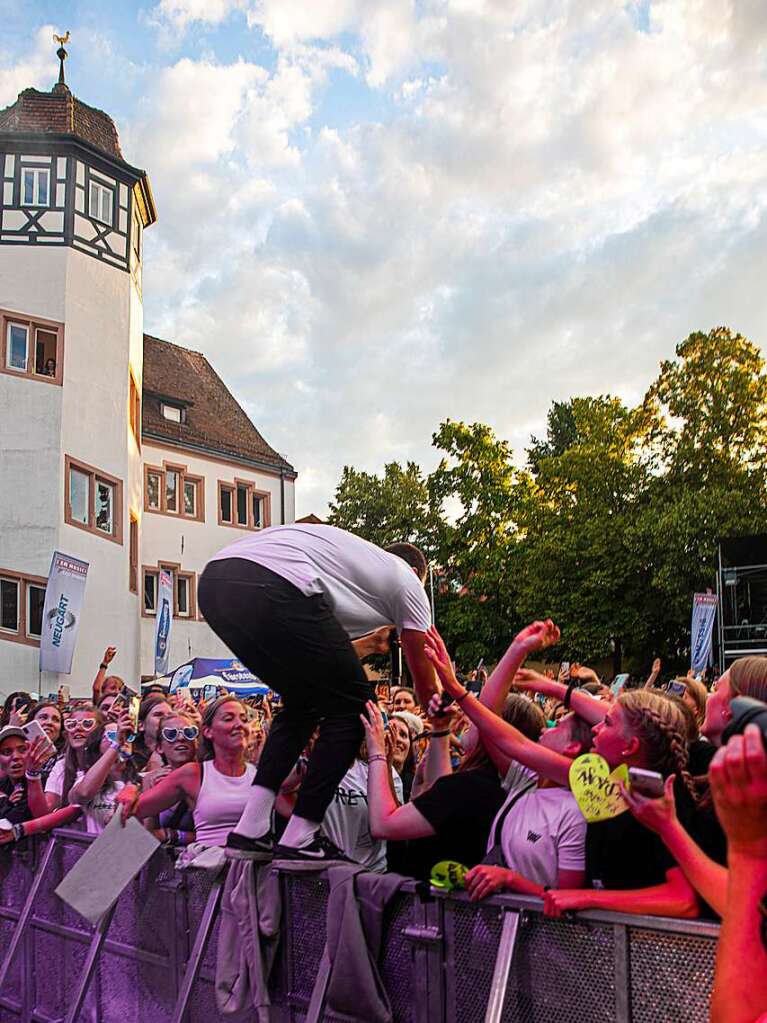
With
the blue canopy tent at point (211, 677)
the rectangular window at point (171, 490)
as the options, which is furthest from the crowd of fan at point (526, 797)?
the rectangular window at point (171, 490)

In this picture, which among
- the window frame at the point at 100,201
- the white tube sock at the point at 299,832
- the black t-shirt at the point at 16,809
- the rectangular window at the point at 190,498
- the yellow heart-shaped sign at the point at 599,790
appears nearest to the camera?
the yellow heart-shaped sign at the point at 599,790

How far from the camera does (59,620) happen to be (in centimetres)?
2178

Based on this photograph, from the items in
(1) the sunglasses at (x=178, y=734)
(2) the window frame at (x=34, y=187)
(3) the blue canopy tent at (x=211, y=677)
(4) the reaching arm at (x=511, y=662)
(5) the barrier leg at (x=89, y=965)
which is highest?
(2) the window frame at (x=34, y=187)

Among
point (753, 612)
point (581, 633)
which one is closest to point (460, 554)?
point (581, 633)

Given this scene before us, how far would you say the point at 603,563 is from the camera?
113ft

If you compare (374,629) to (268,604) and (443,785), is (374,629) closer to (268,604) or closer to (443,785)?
(268,604)

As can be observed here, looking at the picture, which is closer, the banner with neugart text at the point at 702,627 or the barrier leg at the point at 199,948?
the barrier leg at the point at 199,948

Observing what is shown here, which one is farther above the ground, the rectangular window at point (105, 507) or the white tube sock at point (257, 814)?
the rectangular window at point (105, 507)

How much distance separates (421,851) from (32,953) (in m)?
2.52

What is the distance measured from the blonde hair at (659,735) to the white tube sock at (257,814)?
158 centimetres

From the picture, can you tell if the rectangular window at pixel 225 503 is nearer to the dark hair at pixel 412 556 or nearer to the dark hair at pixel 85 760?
the dark hair at pixel 85 760

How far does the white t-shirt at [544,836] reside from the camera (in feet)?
11.0

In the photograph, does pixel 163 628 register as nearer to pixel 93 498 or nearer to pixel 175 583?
pixel 93 498

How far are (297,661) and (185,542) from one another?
32253mm
